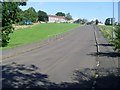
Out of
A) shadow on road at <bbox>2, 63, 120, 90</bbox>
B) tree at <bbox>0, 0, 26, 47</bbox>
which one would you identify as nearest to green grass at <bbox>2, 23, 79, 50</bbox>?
tree at <bbox>0, 0, 26, 47</bbox>

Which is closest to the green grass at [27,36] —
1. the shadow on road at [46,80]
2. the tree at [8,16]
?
the tree at [8,16]

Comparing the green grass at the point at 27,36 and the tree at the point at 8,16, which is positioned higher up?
the tree at the point at 8,16

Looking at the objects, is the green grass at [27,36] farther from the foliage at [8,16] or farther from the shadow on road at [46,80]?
the shadow on road at [46,80]

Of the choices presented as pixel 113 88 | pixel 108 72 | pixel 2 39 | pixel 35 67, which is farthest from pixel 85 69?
pixel 2 39

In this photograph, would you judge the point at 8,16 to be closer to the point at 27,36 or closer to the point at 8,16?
the point at 8,16

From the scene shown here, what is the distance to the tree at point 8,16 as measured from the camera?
42.3 m

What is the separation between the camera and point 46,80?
16.1 meters

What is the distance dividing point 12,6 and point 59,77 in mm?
27457

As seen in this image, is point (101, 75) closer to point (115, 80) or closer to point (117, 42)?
point (115, 80)

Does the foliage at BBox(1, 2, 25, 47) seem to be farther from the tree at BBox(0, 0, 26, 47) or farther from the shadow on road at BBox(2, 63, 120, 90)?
the shadow on road at BBox(2, 63, 120, 90)

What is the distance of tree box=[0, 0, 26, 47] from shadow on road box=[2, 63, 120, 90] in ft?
77.6

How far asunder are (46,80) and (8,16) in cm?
2818

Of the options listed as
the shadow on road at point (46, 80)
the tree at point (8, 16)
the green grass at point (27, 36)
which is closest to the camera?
the shadow on road at point (46, 80)

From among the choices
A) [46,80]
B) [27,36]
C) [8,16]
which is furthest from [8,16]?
[46,80]
